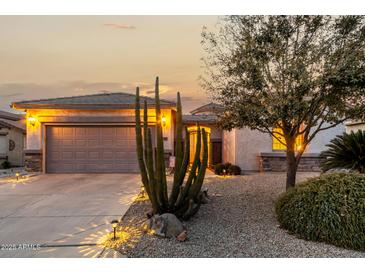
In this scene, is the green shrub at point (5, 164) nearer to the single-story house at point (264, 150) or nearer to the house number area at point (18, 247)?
the single-story house at point (264, 150)

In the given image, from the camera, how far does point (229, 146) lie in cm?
1430

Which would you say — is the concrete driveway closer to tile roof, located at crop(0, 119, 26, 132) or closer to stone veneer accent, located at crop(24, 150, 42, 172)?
stone veneer accent, located at crop(24, 150, 42, 172)

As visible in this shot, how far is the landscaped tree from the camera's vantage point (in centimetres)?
596

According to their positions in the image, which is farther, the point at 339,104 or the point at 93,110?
the point at 93,110

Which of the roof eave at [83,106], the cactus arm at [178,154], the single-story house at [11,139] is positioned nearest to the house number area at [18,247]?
the cactus arm at [178,154]

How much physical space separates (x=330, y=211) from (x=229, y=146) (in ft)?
31.6

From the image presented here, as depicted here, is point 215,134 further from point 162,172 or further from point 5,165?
point 5,165

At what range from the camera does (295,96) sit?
19.7 feet

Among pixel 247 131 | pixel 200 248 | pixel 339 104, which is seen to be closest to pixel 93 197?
pixel 200 248

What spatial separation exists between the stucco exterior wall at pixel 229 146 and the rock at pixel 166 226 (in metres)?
8.54

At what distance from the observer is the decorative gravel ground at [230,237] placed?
4.36m

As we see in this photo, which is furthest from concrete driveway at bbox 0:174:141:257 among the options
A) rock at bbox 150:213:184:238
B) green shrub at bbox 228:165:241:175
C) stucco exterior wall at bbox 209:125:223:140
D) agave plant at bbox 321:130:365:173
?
stucco exterior wall at bbox 209:125:223:140

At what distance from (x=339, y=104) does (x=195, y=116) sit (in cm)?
971
